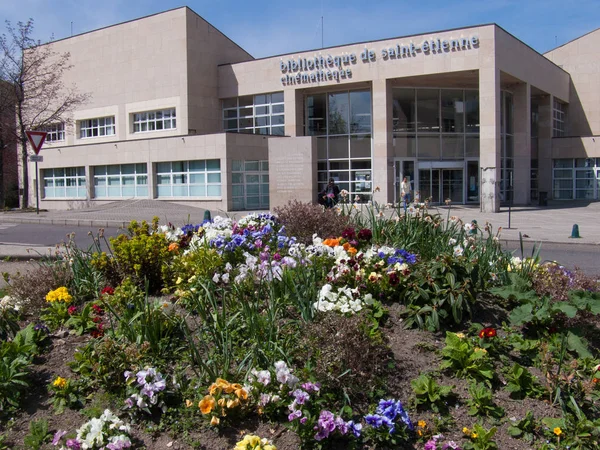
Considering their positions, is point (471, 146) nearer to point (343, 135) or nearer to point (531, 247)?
point (343, 135)

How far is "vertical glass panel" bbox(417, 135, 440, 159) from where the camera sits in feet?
107

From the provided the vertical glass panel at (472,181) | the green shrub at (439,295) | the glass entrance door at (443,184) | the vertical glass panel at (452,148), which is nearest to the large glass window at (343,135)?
the glass entrance door at (443,184)

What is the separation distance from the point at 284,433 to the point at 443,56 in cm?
2836

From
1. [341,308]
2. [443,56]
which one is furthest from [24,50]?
[341,308]

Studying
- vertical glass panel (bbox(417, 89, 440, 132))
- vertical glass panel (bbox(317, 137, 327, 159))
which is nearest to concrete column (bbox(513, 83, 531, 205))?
vertical glass panel (bbox(417, 89, 440, 132))

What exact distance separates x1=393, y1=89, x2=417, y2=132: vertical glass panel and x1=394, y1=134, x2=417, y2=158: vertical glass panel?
39 cm

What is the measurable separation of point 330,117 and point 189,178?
9020mm

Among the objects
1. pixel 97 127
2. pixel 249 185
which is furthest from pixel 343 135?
pixel 97 127

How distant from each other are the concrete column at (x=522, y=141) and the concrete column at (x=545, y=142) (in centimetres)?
511

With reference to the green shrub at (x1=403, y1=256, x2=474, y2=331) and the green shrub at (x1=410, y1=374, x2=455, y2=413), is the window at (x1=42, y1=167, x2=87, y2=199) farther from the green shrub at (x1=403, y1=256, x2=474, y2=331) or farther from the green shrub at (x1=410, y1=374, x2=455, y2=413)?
the green shrub at (x1=410, y1=374, x2=455, y2=413)

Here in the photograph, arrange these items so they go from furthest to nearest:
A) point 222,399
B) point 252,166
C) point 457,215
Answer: point 252,166
point 457,215
point 222,399

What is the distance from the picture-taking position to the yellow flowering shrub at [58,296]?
16.0 ft

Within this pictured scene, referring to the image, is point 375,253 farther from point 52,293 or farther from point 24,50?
point 24,50

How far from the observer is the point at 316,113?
34.5 m
